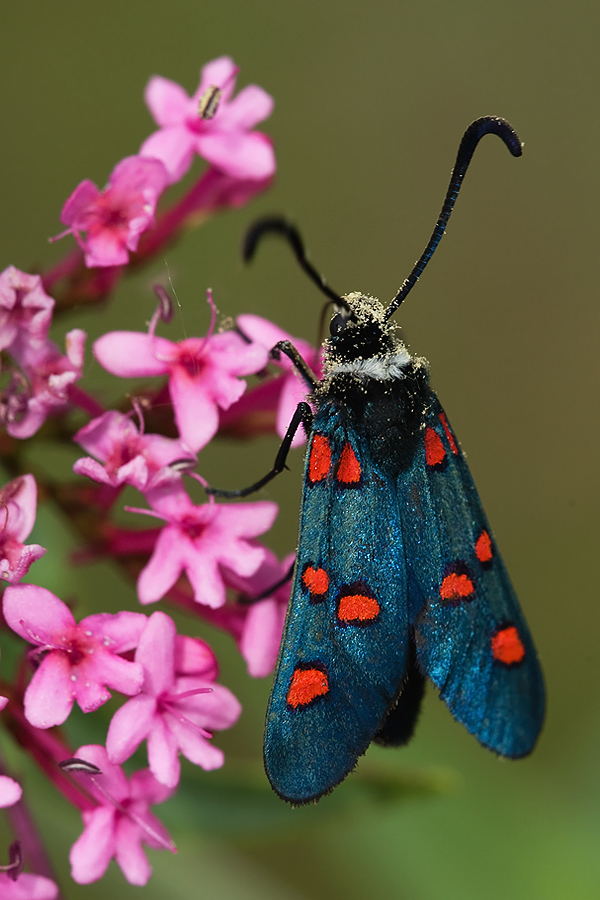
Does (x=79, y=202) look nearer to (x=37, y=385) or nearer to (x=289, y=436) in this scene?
(x=37, y=385)

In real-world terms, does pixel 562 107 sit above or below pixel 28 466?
above

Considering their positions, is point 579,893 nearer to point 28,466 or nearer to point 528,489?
point 28,466

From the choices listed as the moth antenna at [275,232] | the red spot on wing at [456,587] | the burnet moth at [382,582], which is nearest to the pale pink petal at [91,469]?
the burnet moth at [382,582]

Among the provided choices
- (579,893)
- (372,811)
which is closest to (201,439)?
(372,811)

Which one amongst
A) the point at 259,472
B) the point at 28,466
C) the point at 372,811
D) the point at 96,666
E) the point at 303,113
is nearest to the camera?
the point at 96,666

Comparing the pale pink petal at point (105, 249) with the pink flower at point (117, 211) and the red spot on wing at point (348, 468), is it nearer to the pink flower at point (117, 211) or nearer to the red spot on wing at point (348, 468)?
the pink flower at point (117, 211)

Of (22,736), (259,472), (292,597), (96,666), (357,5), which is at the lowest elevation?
(259,472)

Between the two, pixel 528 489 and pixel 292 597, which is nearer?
pixel 292 597
